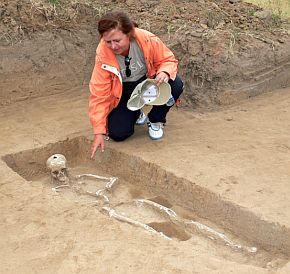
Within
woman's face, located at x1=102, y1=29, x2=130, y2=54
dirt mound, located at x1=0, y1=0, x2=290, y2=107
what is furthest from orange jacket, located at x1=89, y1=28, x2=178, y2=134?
dirt mound, located at x1=0, y1=0, x2=290, y2=107

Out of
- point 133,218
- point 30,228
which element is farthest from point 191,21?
point 30,228

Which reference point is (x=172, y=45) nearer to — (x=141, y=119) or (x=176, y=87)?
(x=141, y=119)

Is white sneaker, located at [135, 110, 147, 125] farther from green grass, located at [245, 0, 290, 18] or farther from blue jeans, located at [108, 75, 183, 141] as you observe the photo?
green grass, located at [245, 0, 290, 18]

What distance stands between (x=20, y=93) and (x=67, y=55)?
657 mm

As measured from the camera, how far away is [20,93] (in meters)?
5.36

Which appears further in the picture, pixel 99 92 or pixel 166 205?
pixel 99 92

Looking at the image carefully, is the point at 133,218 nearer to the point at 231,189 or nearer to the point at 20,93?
the point at 231,189

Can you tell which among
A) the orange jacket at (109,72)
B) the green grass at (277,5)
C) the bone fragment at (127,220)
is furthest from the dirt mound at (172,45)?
the bone fragment at (127,220)

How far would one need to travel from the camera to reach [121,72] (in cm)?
405

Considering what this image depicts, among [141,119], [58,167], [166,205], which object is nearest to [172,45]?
[141,119]

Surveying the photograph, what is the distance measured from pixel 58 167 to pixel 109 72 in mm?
769

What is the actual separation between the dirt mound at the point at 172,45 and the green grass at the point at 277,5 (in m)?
0.52

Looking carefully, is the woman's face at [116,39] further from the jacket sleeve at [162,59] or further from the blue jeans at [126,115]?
the blue jeans at [126,115]

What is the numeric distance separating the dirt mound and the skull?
141 centimetres
